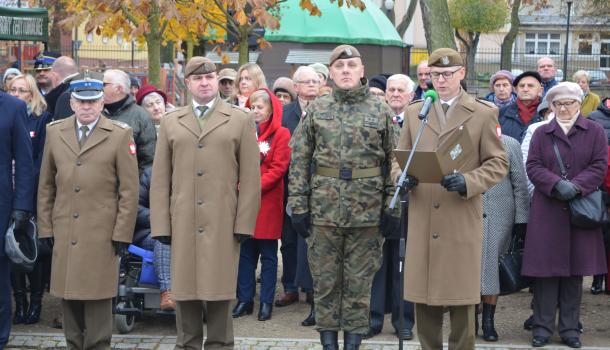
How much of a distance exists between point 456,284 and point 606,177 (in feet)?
8.65

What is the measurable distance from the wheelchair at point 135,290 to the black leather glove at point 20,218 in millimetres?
1013

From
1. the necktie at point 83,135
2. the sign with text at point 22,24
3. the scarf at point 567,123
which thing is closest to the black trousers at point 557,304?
the scarf at point 567,123

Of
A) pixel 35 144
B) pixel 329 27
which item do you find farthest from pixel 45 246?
pixel 329 27

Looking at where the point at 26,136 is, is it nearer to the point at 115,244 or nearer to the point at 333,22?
the point at 115,244

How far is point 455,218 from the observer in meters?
6.47

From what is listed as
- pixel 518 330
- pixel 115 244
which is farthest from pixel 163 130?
pixel 518 330

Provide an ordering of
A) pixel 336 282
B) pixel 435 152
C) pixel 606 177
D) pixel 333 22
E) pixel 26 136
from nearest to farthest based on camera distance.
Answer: pixel 435 152, pixel 336 282, pixel 26 136, pixel 606 177, pixel 333 22

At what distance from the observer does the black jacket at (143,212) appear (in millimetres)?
8195

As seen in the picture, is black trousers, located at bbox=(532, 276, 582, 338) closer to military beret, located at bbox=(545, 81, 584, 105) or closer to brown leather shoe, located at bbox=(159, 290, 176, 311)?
military beret, located at bbox=(545, 81, 584, 105)

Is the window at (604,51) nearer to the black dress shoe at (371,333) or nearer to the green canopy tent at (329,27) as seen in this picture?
the green canopy tent at (329,27)

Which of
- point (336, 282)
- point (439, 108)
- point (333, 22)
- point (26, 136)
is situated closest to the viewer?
point (439, 108)

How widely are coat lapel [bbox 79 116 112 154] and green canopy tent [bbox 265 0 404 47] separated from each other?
15.1 meters

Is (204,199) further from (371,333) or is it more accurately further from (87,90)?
(371,333)

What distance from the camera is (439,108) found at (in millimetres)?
6520
